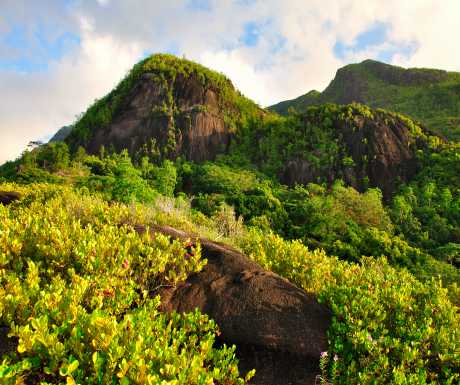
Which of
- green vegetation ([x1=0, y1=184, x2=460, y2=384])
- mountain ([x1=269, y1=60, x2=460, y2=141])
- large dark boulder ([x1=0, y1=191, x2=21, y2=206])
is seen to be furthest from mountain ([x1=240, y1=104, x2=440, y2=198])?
green vegetation ([x1=0, y1=184, x2=460, y2=384])

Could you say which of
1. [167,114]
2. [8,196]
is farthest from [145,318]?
[167,114]

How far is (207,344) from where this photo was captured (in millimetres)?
3215

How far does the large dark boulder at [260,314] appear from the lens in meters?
4.11

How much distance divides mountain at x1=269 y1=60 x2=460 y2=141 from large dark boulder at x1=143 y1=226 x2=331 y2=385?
53.3 meters

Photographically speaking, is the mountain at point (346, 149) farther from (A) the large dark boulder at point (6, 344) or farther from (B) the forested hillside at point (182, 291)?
(A) the large dark boulder at point (6, 344)

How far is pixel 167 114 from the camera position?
45562 millimetres

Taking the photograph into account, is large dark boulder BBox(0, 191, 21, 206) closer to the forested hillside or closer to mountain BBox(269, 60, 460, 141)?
the forested hillside

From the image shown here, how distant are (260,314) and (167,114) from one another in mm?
43876

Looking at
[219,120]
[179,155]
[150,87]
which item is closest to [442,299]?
[179,155]

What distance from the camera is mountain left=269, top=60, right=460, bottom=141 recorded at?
193ft

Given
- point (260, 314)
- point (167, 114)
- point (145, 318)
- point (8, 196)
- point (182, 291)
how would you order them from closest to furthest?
point (145, 318) → point (260, 314) → point (182, 291) → point (8, 196) → point (167, 114)

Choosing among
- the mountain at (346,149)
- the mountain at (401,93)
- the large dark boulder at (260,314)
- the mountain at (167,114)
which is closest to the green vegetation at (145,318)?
the large dark boulder at (260,314)

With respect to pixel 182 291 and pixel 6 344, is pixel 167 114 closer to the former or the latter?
pixel 182 291

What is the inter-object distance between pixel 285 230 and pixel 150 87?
33540 mm
